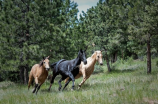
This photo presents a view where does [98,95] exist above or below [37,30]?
below

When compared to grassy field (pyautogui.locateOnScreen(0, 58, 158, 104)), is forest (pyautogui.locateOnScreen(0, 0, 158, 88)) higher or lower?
higher

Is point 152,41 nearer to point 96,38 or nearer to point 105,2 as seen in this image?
point 96,38

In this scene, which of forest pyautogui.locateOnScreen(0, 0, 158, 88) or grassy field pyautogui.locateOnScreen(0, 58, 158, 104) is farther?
forest pyautogui.locateOnScreen(0, 0, 158, 88)

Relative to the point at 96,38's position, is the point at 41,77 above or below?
below

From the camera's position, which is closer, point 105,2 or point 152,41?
point 152,41

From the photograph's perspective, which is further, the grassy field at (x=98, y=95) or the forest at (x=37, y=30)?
the forest at (x=37, y=30)

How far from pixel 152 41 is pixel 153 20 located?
3332 millimetres

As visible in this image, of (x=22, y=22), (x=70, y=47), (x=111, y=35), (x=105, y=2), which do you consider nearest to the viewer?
(x=22, y=22)

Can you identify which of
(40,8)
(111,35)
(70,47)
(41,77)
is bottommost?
(41,77)

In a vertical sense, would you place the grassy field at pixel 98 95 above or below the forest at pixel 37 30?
below

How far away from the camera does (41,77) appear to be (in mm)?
7695

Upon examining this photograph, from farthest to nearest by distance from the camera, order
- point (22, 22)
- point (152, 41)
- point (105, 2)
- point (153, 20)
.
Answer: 1. point (105, 2)
2. point (152, 41)
3. point (22, 22)
4. point (153, 20)

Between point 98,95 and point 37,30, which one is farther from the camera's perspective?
point 37,30

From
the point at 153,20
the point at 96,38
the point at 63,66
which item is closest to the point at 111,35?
the point at 96,38
